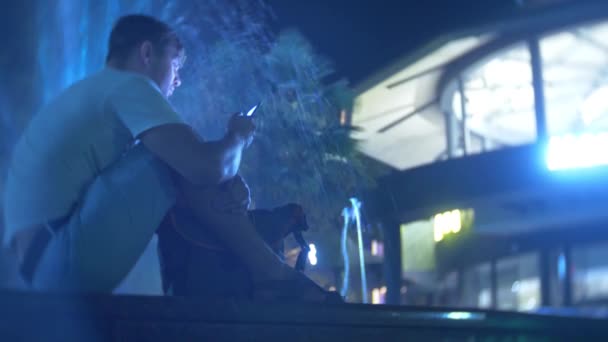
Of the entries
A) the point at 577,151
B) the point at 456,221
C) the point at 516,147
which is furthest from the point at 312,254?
the point at 456,221

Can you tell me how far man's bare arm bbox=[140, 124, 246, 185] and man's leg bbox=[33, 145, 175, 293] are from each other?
7 cm

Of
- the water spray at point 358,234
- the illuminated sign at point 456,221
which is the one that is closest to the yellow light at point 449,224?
the illuminated sign at point 456,221

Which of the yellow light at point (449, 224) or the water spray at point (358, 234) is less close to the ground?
the yellow light at point (449, 224)

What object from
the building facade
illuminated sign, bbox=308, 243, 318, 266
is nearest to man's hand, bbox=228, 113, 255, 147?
illuminated sign, bbox=308, 243, 318, 266

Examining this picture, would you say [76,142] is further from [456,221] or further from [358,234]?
[456,221]

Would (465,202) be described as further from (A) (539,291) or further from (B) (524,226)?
(A) (539,291)

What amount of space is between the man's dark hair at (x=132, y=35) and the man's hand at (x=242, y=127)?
16.6 inches

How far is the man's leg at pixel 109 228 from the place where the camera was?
2568mm

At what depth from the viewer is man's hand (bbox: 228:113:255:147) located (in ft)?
9.11

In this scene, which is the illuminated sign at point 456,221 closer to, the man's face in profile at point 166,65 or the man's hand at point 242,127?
the man's face in profile at point 166,65

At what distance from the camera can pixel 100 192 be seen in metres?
2.58

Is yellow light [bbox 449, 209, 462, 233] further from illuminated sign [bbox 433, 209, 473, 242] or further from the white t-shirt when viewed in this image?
the white t-shirt

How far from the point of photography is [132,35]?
9.73 ft

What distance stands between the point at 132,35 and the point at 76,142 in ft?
1.55
